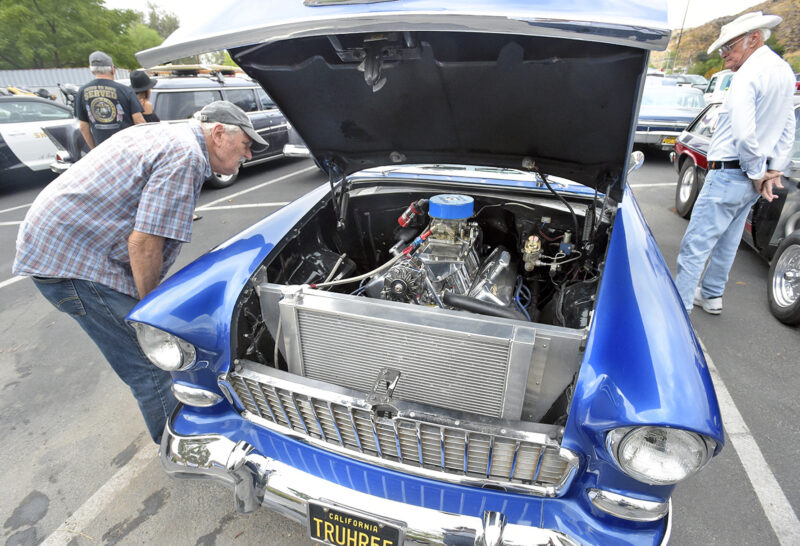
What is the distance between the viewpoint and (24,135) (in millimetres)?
7102

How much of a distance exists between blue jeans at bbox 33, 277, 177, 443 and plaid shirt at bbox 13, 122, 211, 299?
2.6 inches

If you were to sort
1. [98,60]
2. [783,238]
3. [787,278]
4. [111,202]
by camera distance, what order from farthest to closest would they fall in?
[98,60] < [783,238] < [787,278] < [111,202]

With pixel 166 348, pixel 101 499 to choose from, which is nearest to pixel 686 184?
pixel 166 348

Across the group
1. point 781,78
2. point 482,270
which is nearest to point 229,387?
point 482,270

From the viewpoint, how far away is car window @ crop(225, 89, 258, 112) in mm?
7660

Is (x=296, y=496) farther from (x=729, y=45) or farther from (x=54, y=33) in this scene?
(x=54, y=33)

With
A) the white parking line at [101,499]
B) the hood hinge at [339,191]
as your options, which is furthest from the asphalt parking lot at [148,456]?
the hood hinge at [339,191]

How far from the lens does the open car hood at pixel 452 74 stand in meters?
1.19

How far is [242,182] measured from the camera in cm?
798

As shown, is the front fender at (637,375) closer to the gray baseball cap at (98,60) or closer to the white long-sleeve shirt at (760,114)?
the white long-sleeve shirt at (760,114)

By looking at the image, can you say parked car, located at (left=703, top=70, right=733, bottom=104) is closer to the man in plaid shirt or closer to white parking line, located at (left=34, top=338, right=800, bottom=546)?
white parking line, located at (left=34, top=338, right=800, bottom=546)

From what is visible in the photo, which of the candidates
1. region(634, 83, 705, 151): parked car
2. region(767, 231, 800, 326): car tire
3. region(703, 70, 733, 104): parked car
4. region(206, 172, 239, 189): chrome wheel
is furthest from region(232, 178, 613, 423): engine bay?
region(703, 70, 733, 104): parked car

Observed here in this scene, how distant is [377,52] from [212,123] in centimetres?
84

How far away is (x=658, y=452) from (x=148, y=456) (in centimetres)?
243
